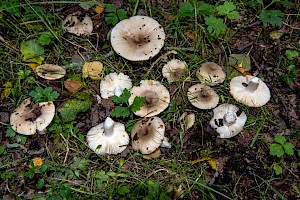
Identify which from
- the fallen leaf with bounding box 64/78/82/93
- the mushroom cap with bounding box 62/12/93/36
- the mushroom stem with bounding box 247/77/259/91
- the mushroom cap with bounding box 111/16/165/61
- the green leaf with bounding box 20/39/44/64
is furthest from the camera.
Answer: the mushroom cap with bounding box 62/12/93/36

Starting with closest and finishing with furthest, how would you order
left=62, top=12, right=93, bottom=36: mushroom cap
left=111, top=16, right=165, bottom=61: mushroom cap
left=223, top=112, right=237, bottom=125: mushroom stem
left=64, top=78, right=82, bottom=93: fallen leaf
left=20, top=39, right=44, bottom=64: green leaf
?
1. left=223, top=112, right=237, bottom=125: mushroom stem
2. left=111, top=16, right=165, bottom=61: mushroom cap
3. left=64, top=78, right=82, bottom=93: fallen leaf
4. left=20, top=39, right=44, bottom=64: green leaf
5. left=62, top=12, right=93, bottom=36: mushroom cap

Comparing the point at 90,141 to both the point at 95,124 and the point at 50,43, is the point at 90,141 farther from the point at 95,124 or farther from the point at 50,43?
the point at 50,43

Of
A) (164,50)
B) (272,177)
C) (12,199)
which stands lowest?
(12,199)

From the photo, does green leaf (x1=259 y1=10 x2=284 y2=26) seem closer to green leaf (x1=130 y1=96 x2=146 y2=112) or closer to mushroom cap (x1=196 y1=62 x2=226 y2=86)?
mushroom cap (x1=196 y1=62 x2=226 y2=86)

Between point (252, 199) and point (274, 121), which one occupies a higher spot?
point (274, 121)

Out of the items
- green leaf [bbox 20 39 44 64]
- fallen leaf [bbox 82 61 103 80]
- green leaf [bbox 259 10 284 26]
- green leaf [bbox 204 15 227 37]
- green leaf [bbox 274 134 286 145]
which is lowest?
green leaf [bbox 274 134 286 145]

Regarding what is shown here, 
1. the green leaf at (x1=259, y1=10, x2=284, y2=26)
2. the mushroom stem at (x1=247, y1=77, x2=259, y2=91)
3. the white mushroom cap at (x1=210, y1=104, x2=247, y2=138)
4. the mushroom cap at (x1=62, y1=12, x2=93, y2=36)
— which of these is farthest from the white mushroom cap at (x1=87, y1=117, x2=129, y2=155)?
the green leaf at (x1=259, y1=10, x2=284, y2=26)

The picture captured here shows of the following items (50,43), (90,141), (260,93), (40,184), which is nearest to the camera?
(40,184)

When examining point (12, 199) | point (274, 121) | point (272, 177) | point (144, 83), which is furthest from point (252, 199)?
point (12, 199)

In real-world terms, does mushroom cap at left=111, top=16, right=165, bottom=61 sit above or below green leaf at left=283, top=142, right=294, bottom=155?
above
